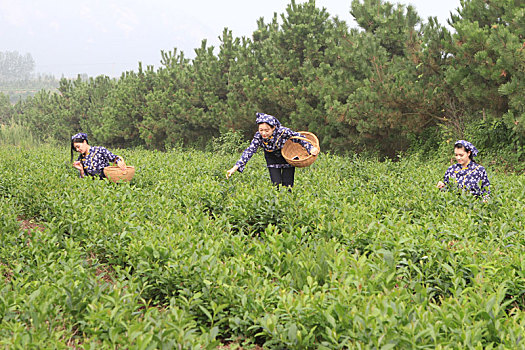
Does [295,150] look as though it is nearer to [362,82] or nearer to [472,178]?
[472,178]

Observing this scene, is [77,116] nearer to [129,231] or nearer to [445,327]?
[129,231]

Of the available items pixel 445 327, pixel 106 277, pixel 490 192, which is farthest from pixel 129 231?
pixel 490 192

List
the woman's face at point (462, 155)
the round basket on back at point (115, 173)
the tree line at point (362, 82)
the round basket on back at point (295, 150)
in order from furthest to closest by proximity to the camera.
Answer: the tree line at point (362, 82)
the round basket on back at point (115, 173)
the round basket on back at point (295, 150)
the woman's face at point (462, 155)

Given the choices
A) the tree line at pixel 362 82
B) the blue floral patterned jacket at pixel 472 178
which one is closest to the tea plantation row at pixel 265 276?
the blue floral patterned jacket at pixel 472 178

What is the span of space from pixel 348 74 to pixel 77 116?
17.8 m

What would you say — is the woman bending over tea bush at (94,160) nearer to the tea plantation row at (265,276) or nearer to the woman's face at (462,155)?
the tea plantation row at (265,276)

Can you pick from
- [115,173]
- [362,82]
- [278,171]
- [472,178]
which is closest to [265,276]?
[278,171]

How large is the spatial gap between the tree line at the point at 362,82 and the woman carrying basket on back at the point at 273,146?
4.89m

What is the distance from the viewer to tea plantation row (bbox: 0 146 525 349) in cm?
246

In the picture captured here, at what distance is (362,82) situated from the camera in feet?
38.9

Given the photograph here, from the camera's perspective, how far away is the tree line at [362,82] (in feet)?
29.5

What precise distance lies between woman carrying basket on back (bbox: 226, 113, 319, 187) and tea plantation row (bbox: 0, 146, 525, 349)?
636mm

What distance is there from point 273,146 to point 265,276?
3108mm

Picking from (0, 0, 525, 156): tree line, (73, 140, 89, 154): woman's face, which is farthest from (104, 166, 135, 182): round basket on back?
(0, 0, 525, 156): tree line
